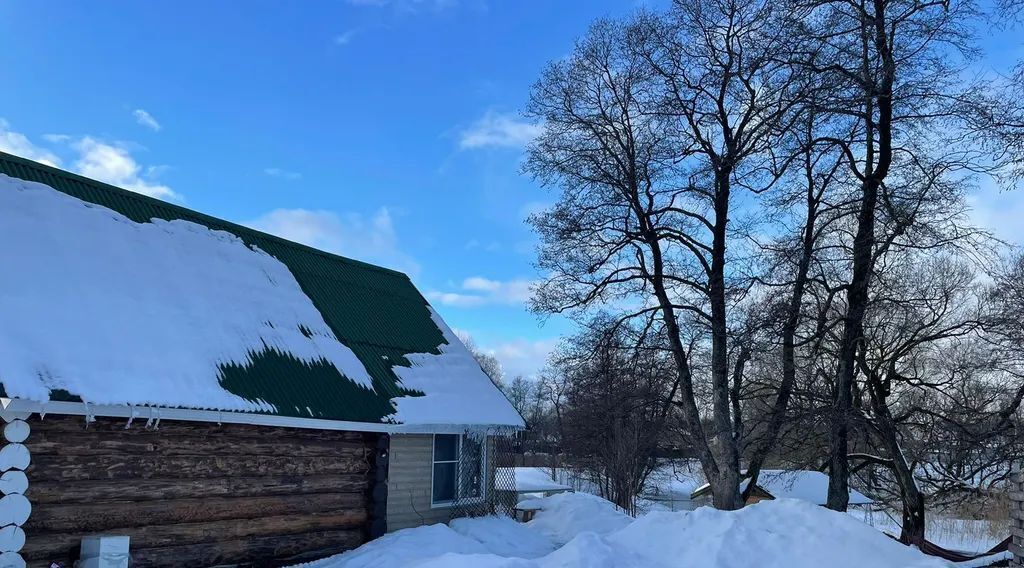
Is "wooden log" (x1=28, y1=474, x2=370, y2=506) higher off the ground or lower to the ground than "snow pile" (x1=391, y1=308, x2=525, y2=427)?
lower

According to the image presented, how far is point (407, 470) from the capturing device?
13109mm

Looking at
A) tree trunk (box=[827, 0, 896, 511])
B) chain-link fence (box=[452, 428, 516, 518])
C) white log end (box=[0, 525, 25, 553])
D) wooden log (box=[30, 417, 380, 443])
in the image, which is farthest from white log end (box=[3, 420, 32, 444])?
tree trunk (box=[827, 0, 896, 511])

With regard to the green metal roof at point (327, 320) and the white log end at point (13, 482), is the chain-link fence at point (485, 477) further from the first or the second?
the white log end at point (13, 482)

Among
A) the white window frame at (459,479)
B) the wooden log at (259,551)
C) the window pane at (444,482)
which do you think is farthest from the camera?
the window pane at (444,482)

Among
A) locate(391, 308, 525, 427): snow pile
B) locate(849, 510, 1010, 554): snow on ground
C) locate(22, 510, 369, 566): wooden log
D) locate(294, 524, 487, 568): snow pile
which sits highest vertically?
locate(391, 308, 525, 427): snow pile

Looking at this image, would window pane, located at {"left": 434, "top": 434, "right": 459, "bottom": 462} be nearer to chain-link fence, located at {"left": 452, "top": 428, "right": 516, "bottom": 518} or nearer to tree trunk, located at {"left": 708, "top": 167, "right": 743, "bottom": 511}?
chain-link fence, located at {"left": 452, "top": 428, "right": 516, "bottom": 518}

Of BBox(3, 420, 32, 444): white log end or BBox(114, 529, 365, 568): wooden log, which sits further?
BBox(114, 529, 365, 568): wooden log

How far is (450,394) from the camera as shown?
14016mm

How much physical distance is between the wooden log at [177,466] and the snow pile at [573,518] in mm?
5570

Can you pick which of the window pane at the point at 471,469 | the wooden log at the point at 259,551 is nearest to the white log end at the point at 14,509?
the wooden log at the point at 259,551

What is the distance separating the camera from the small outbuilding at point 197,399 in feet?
25.9

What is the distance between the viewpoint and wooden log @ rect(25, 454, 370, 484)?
8078 mm

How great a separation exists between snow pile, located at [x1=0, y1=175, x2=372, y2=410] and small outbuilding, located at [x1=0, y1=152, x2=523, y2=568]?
0.03 meters

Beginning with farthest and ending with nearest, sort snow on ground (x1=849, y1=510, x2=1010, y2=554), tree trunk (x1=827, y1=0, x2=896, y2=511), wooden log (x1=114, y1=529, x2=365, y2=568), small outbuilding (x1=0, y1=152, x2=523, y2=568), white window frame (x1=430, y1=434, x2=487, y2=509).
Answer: snow on ground (x1=849, y1=510, x2=1010, y2=554) → tree trunk (x1=827, y1=0, x2=896, y2=511) → white window frame (x1=430, y1=434, x2=487, y2=509) → wooden log (x1=114, y1=529, x2=365, y2=568) → small outbuilding (x1=0, y1=152, x2=523, y2=568)
